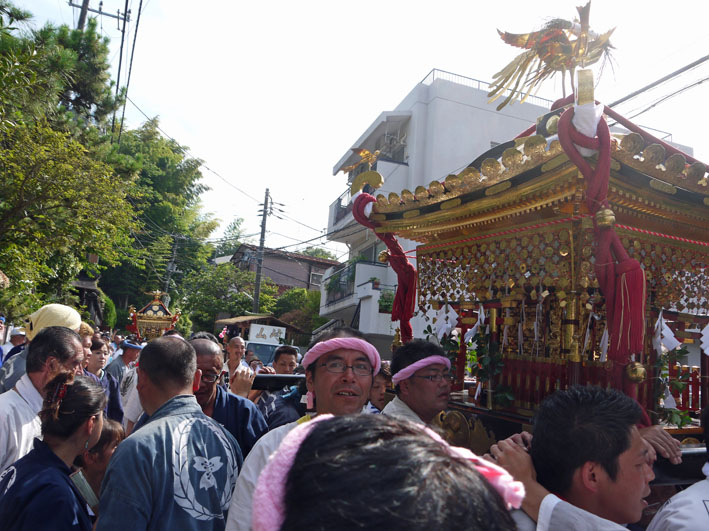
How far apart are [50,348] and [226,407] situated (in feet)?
3.78

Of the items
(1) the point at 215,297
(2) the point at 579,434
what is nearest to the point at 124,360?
(2) the point at 579,434

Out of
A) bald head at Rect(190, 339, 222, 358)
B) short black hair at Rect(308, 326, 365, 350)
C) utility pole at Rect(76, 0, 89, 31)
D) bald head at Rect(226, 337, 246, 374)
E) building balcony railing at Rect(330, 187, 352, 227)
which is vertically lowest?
bald head at Rect(226, 337, 246, 374)

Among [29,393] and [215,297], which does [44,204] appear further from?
[215,297]

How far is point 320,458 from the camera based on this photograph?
768 millimetres

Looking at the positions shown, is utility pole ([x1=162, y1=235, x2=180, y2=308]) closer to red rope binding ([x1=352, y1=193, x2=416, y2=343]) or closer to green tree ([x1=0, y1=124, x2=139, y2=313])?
green tree ([x1=0, y1=124, x2=139, y2=313])

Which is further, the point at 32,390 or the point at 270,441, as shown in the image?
the point at 32,390

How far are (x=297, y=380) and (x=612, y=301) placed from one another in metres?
2.07

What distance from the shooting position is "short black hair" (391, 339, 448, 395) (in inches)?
131

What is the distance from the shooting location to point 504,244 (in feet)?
13.4

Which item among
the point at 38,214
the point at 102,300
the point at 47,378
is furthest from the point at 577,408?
the point at 102,300

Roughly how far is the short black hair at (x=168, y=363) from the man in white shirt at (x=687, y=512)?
2.08 m

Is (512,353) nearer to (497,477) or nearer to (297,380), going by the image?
(297,380)

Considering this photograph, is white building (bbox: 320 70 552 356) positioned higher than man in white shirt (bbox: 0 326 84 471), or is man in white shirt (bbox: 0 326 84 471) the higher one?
white building (bbox: 320 70 552 356)

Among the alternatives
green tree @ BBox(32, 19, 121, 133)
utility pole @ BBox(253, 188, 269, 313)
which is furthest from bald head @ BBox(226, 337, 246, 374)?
utility pole @ BBox(253, 188, 269, 313)
